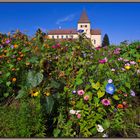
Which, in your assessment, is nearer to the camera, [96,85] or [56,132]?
[56,132]

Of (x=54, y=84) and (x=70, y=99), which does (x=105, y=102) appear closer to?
(x=70, y=99)

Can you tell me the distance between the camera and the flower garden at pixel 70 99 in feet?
12.1

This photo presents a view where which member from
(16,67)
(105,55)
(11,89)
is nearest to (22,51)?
(16,67)

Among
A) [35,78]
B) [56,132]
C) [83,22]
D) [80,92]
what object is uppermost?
[83,22]

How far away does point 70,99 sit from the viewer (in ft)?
→ 12.9

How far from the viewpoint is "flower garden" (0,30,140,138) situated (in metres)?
3.69

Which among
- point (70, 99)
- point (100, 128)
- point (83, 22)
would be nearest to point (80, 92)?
point (70, 99)

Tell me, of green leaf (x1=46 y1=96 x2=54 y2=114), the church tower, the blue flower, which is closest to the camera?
green leaf (x1=46 y1=96 x2=54 y2=114)

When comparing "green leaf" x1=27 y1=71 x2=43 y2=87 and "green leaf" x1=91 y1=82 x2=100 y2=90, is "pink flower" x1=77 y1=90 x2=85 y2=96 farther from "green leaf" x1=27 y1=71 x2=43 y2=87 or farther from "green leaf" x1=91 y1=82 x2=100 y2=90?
"green leaf" x1=27 y1=71 x2=43 y2=87

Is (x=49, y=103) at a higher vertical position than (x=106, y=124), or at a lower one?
higher

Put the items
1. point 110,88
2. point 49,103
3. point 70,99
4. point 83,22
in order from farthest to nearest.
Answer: point 83,22
point 70,99
point 110,88
point 49,103

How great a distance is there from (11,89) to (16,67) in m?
0.35

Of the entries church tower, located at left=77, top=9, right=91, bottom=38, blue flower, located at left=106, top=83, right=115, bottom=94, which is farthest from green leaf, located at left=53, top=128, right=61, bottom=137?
church tower, located at left=77, top=9, right=91, bottom=38

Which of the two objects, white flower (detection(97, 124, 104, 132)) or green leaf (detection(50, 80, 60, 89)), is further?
green leaf (detection(50, 80, 60, 89))
